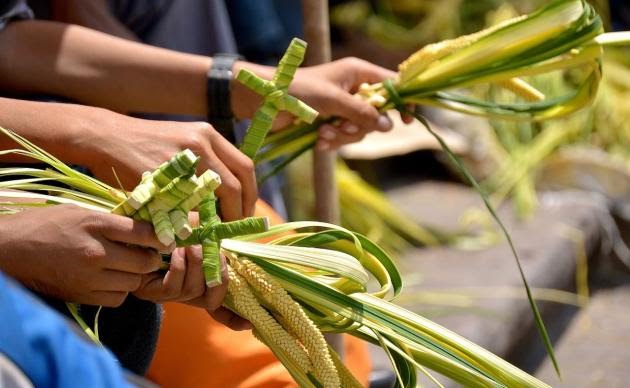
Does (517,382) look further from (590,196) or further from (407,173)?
(407,173)

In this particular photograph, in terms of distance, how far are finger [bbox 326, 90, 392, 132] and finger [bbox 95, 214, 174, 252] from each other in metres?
0.51

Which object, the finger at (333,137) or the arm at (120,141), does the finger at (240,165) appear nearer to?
the arm at (120,141)

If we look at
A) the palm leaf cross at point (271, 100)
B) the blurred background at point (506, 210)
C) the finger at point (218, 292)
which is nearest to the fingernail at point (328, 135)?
the palm leaf cross at point (271, 100)

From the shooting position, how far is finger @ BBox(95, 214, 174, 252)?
3.17 ft

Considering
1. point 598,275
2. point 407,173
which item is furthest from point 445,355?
point 407,173

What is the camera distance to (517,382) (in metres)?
1.12

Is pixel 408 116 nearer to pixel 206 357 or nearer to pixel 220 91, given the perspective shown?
pixel 220 91

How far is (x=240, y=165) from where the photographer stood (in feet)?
3.79

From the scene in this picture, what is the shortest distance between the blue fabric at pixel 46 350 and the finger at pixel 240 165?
18.6 inches

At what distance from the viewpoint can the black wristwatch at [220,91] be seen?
1.45 meters

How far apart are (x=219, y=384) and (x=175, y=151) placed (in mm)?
355

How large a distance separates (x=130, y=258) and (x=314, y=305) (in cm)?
24

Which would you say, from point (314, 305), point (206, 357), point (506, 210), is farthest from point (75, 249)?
point (506, 210)

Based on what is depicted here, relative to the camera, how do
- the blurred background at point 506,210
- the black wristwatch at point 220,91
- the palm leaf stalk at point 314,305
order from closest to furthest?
the palm leaf stalk at point 314,305, the black wristwatch at point 220,91, the blurred background at point 506,210
